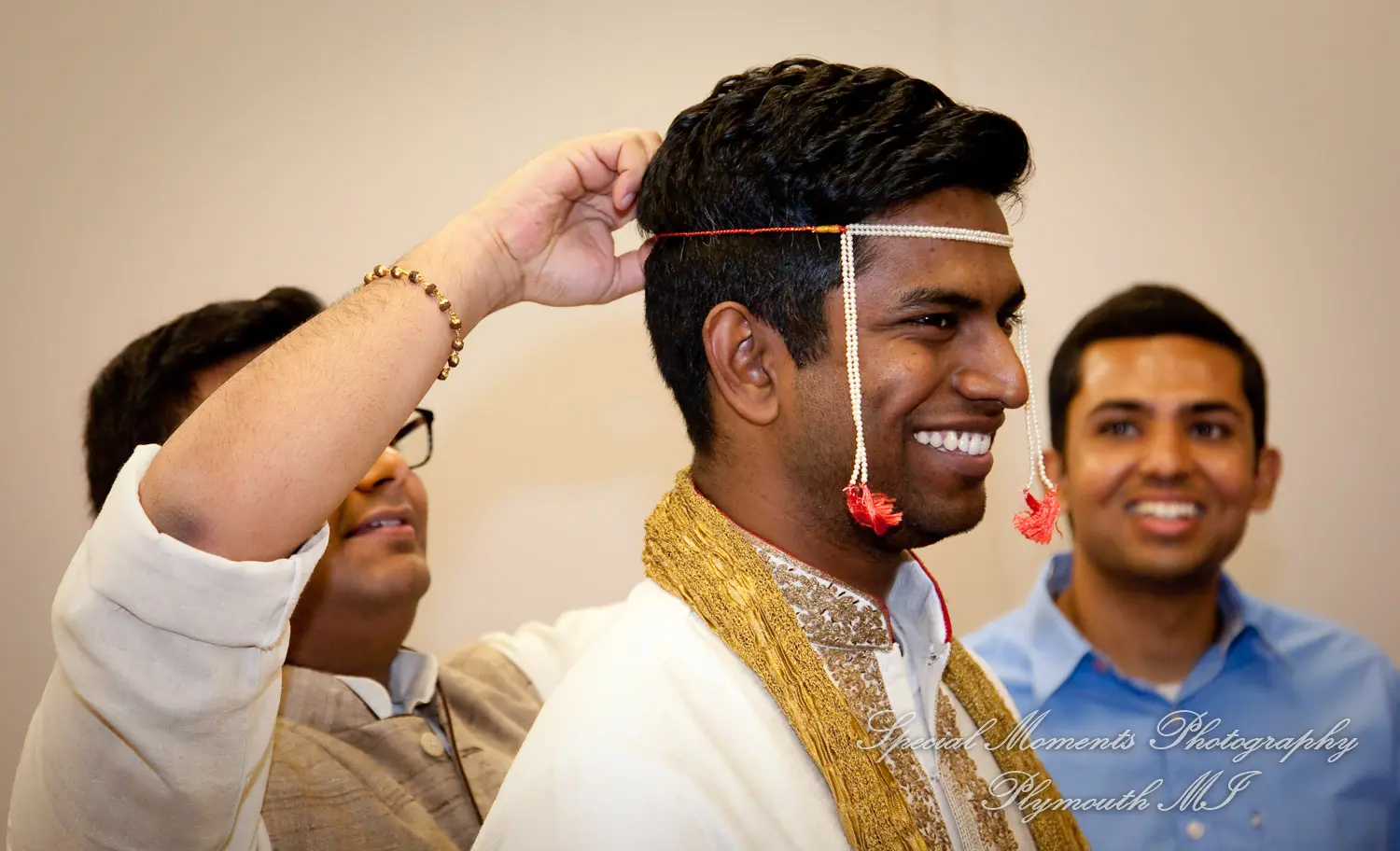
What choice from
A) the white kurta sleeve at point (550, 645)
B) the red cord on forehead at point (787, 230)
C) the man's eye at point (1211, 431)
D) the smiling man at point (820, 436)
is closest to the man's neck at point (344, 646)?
the white kurta sleeve at point (550, 645)

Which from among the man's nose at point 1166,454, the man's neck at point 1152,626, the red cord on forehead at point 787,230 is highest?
the red cord on forehead at point 787,230

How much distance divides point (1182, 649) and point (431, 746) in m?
1.73

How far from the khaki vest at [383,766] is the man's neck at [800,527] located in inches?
32.8

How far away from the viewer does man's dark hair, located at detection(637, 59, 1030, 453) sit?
145 cm

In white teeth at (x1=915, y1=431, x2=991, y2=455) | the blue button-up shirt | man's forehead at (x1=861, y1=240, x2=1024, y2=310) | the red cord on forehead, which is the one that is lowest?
the blue button-up shirt

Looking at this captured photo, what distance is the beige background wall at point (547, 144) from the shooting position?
3.00m

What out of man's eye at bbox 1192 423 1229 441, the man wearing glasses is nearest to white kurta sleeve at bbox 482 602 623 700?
the man wearing glasses

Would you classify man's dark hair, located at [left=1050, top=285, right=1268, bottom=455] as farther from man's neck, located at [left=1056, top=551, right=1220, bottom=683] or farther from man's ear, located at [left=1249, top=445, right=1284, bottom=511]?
man's neck, located at [left=1056, top=551, right=1220, bottom=683]

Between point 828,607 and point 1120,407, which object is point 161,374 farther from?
point 1120,407

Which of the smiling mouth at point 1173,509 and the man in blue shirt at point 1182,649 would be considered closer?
the man in blue shirt at point 1182,649

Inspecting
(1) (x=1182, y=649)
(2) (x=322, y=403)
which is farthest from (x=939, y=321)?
(1) (x=1182, y=649)

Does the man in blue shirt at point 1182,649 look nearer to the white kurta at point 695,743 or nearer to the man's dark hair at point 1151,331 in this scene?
the man's dark hair at point 1151,331

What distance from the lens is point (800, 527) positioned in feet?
4.89

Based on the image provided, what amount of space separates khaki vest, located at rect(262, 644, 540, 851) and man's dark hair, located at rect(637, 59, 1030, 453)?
84 centimetres
